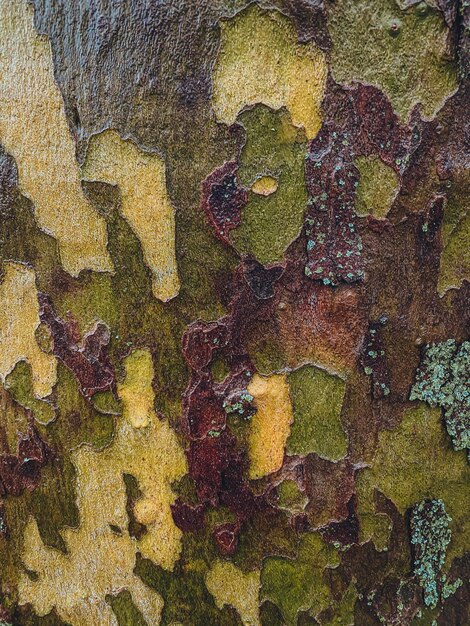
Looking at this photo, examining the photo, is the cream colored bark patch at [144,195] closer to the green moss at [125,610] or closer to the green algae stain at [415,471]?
the green algae stain at [415,471]

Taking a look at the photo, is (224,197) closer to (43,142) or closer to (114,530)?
(43,142)

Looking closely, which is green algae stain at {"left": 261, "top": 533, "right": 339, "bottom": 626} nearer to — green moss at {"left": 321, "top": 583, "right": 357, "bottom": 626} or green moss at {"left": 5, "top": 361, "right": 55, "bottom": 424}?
green moss at {"left": 321, "top": 583, "right": 357, "bottom": 626}

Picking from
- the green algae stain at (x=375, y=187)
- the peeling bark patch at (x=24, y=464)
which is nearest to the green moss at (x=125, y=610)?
the peeling bark patch at (x=24, y=464)

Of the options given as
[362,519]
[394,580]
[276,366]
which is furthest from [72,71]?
[394,580]

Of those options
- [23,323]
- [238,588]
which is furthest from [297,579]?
[23,323]

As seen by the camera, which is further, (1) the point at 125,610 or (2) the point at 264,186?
(1) the point at 125,610

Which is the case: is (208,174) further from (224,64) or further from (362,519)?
(362,519)
